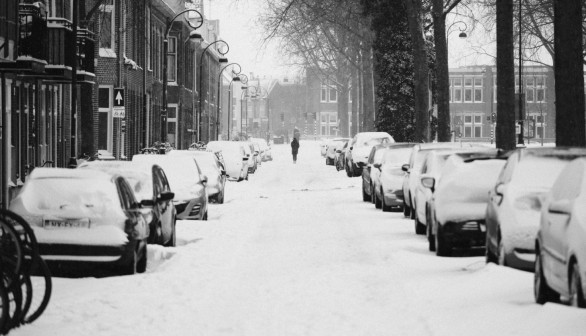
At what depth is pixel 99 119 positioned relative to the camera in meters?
45.8

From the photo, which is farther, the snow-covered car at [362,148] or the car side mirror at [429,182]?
the snow-covered car at [362,148]

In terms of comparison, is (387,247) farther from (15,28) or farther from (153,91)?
(153,91)

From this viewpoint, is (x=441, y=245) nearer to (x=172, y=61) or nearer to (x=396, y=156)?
(x=396, y=156)

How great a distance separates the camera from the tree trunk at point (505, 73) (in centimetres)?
2789

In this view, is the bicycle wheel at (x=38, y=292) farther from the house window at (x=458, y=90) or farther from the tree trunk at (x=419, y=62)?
the house window at (x=458, y=90)

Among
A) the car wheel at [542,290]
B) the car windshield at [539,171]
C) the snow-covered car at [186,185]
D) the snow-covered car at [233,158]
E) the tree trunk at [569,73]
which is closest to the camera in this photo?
the car wheel at [542,290]

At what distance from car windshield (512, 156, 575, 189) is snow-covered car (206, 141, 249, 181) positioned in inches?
1355

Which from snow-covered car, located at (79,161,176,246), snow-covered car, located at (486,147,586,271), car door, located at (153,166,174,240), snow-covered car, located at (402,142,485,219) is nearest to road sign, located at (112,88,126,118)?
snow-covered car, located at (402,142,485,219)

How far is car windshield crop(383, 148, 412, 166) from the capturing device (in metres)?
29.7

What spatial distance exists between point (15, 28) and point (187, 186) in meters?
4.80

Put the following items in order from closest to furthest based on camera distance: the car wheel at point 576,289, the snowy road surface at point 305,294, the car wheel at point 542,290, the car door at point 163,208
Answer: the car wheel at point 576,289
the snowy road surface at point 305,294
the car wheel at point 542,290
the car door at point 163,208

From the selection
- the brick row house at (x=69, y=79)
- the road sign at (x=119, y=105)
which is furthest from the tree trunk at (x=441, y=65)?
the road sign at (x=119, y=105)

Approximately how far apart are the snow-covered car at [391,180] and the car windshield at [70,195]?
49.3 feet

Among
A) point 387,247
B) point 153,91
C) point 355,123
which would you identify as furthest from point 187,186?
point 355,123
